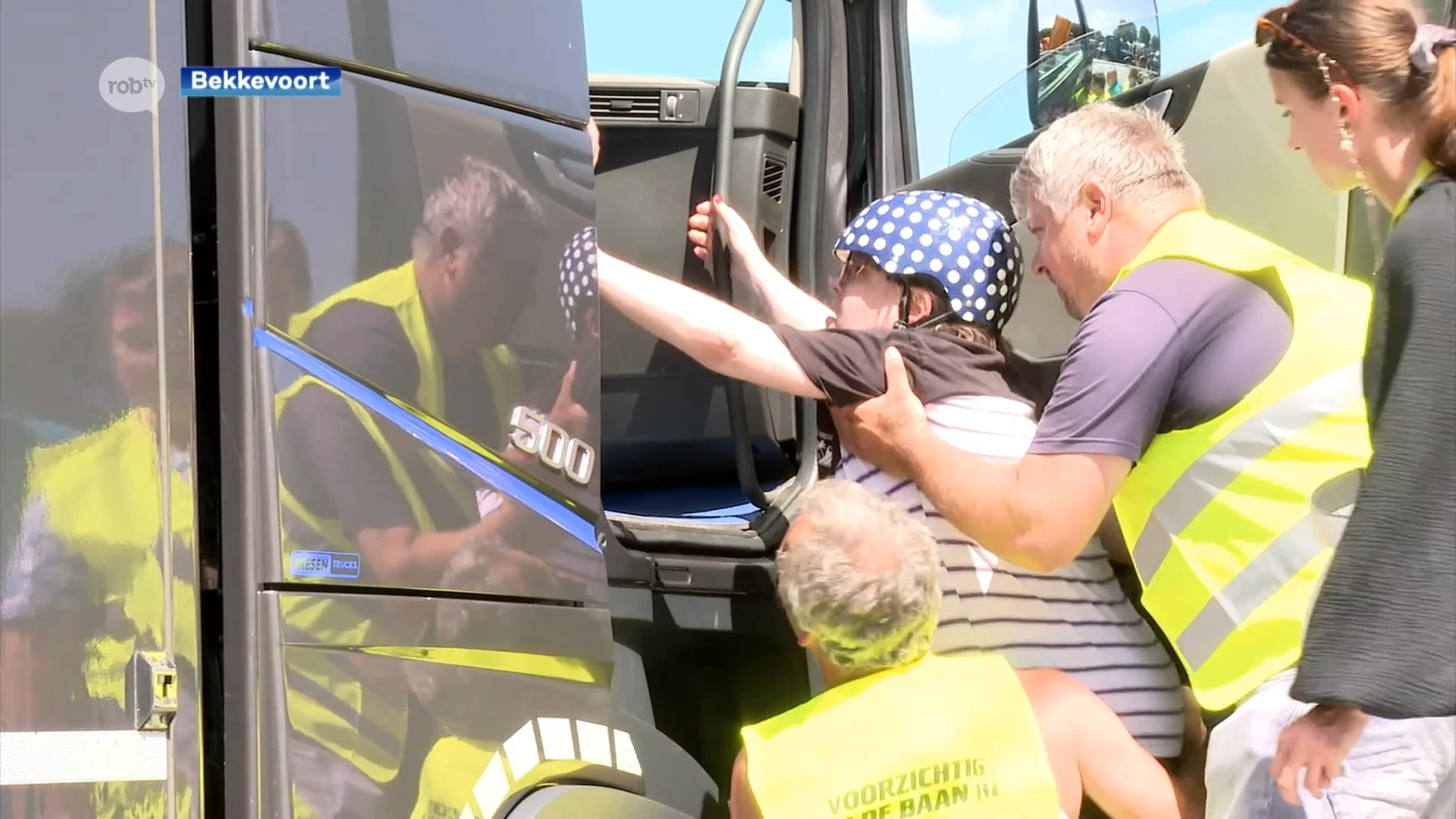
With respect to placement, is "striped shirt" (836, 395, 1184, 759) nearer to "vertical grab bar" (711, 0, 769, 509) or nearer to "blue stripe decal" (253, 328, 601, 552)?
"vertical grab bar" (711, 0, 769, 509)

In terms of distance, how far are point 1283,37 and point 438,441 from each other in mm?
1163

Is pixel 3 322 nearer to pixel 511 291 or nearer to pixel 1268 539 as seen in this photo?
pixel 511 291

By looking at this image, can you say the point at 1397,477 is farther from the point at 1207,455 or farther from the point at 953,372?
the point at 953,372

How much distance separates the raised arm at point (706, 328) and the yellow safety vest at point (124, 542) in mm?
904

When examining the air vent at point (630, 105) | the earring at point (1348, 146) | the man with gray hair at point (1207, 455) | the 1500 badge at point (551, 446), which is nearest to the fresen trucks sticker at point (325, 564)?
the 1500 badge at point (551, 446)

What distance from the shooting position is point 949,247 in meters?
2.37

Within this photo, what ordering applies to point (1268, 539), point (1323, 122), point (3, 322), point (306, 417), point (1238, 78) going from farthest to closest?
point (1238, 78), point (1268, 539), point (1323, 122), point (306, 417), point (3, 322)

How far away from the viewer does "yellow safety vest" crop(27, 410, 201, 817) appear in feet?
4.44

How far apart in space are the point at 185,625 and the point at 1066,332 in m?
1.90

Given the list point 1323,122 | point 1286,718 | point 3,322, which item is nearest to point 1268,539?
point 1286,718

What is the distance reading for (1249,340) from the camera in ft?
6.73

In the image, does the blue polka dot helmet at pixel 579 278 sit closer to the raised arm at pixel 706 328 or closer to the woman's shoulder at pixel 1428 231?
the raised arm at pixel 706 328

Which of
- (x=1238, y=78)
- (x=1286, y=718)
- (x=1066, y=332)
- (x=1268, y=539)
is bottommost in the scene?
(x=1286, y=718)

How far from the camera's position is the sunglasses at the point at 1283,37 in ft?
5.74
